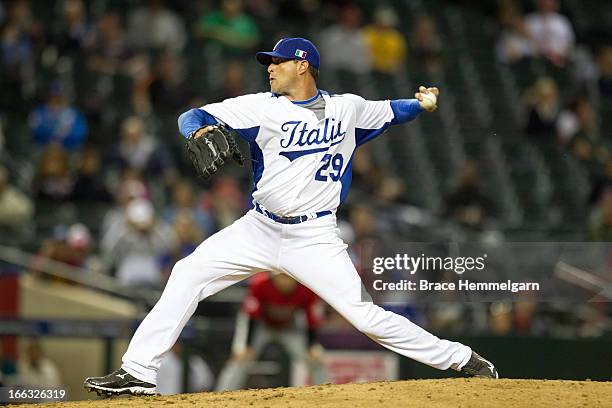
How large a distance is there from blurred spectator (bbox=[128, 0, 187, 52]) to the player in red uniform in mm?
5241

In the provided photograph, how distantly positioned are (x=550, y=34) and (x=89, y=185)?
6884 mm

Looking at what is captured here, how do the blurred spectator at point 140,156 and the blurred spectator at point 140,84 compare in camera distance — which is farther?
the blurred spectator at point 140,84

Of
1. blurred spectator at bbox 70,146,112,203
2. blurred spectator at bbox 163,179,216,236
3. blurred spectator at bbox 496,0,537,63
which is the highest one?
blurred spectator at bbox 496,0,537,63

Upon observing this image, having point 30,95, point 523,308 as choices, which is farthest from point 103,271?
point 523,308

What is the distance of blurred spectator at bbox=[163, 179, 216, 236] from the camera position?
11.9 m

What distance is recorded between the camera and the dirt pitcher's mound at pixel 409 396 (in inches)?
253

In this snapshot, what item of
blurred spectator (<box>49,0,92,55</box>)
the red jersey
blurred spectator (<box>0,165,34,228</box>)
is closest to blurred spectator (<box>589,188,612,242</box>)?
the red jersey

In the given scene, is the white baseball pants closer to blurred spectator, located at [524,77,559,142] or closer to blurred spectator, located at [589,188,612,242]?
blurred spectator, located at [589,188,612,242]

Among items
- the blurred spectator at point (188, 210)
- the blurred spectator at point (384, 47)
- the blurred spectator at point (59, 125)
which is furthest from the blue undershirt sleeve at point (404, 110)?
the blurred spectator at point (384, 47)

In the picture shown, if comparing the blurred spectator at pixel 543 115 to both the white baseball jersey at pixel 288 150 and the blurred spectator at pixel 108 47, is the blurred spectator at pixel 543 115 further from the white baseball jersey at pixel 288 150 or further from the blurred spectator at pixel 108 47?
the white baseball jersey at pixel 288 150

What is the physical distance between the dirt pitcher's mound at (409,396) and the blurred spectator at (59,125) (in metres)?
6.29

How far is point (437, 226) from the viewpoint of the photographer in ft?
41.5

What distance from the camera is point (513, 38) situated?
53.2ft

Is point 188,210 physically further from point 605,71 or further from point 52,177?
point 605,71
